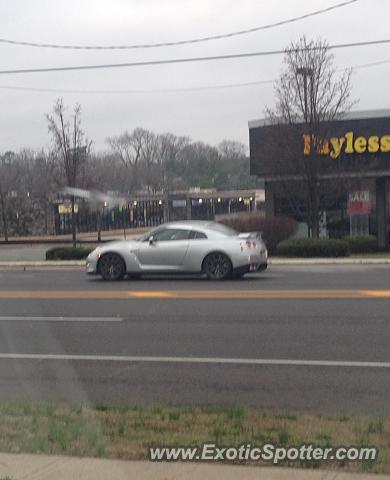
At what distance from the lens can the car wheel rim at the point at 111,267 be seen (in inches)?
855

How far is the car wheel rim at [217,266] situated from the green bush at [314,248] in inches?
318

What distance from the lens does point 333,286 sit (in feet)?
61.7

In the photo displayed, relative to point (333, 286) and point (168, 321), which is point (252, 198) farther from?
point (168, 321)

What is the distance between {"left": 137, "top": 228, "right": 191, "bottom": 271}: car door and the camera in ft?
69.6

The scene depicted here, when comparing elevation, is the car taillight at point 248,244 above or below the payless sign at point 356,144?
below

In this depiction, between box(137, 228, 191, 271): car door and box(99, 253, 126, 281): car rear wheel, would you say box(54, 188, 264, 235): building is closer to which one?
box(99, 253, 126, 281): car rear wheel

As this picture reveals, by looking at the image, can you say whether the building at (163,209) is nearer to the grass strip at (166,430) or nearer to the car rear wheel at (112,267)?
the car rear wheel at (112,267)

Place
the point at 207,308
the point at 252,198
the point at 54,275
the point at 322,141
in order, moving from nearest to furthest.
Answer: the point at 207,308 → the point at 54,275 → the point at 322,141 → the point at 252,198

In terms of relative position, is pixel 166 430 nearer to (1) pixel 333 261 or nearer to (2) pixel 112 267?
(2) pixel 112 267

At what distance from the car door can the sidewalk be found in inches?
582

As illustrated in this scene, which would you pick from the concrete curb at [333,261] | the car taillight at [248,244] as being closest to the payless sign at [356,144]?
the concrete curb at [333,261]

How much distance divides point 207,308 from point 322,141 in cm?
1575

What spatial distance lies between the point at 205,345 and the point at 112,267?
406 inches

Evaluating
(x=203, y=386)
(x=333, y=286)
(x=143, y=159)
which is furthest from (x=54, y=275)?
(x=143, y=159)
